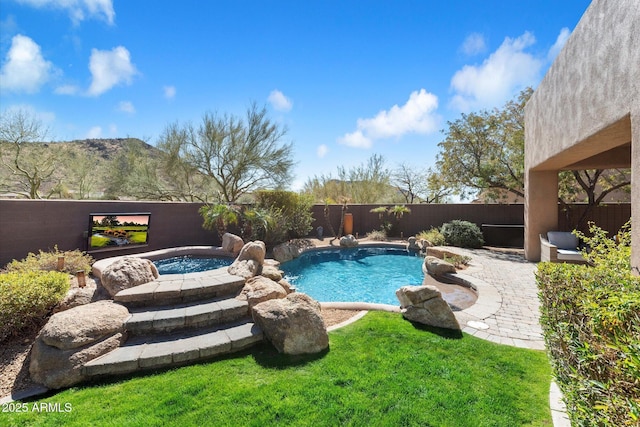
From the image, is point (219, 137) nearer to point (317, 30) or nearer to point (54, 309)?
point (317, 30)

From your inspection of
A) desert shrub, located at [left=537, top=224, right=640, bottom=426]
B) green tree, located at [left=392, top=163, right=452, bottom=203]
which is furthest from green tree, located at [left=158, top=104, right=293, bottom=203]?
desert shrub, located at [left=537, top=224, right=640, bottom=426]

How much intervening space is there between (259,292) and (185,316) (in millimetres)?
1069

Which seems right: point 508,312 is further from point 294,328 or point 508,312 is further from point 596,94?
point 294,328

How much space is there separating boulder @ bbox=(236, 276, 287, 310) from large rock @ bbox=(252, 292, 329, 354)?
0.52 m

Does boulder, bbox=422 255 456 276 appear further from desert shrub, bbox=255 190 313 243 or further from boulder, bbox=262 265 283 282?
desert shrub, bbox=255 190 313 243

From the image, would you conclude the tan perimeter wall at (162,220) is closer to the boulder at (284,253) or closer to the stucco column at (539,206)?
the boulder at (284,253)

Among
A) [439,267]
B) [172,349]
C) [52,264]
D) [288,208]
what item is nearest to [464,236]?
[439,267]

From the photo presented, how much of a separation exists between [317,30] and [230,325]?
26.9 ft

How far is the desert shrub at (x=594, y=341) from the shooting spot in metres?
1.33

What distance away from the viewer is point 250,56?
8742 mm

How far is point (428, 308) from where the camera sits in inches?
163

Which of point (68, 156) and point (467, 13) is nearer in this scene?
point (467, 13)

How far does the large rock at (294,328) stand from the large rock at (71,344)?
5.81 ft

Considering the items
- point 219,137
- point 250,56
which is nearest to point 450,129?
point 250,56
